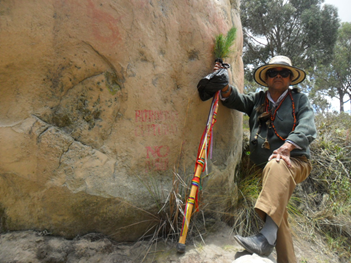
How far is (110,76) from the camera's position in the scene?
7.47 ft

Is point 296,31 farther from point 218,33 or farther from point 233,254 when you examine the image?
point 233,254

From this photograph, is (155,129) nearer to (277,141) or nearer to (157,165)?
(157,165)

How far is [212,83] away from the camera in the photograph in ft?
8.11

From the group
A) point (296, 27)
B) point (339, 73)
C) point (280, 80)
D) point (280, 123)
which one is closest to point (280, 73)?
point (280, 80)

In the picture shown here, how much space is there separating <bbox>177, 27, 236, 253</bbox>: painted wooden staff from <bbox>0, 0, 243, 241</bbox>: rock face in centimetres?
13

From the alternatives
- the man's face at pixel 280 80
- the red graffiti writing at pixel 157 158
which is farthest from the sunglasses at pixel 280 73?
the red graffiti writing at pixel 157 158

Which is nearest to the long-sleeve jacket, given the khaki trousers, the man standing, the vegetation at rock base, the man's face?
the man standing

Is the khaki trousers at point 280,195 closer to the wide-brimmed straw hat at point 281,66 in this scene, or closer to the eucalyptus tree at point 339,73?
the wide-brimmed straw hat at point 281,66

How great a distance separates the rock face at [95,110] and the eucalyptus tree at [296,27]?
353 inches

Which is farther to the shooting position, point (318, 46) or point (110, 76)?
point (318, 46)

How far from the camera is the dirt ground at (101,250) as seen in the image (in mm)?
1924

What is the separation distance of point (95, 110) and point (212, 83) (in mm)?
1037

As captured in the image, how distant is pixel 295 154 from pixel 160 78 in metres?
1.35

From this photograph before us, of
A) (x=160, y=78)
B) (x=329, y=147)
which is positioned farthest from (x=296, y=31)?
(x=160, y=78)
